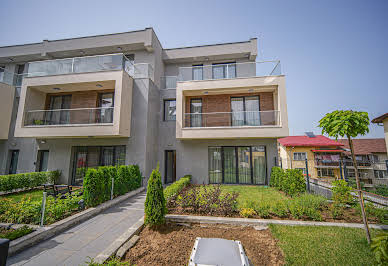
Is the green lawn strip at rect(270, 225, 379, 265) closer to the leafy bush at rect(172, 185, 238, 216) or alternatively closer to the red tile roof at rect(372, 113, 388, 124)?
the leafy bush at rect(172, 185, 238, 216)

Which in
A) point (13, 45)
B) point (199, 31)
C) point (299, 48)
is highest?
point (13, 45)

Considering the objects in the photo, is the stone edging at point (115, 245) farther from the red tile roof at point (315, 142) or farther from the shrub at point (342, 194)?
the red tile roof at point (315, 142)

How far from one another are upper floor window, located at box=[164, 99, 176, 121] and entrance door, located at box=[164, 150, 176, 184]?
2650 mm

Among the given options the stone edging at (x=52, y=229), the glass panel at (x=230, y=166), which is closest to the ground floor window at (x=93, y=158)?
the stone edging at (x=52, y=229)

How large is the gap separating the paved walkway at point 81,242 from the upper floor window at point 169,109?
7850 millimetres

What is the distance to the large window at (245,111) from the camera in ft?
37.4

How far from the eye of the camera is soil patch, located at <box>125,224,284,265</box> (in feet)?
11.4

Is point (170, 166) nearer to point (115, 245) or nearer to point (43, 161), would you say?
point (115, 245)

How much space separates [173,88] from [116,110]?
4.87 meters

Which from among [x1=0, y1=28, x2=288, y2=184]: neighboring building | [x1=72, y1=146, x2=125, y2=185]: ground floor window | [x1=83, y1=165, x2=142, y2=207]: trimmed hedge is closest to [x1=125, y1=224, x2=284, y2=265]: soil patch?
[x1=83, y1=165, x2=142, y2=207]: trimmed hedge

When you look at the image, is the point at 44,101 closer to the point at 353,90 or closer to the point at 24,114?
the point at 24,114

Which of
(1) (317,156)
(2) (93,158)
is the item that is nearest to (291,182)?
(2) (93,158)

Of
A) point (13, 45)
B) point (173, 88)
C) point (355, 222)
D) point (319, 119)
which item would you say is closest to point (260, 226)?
point (355, 222)

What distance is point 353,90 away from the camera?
2162 centimetres
